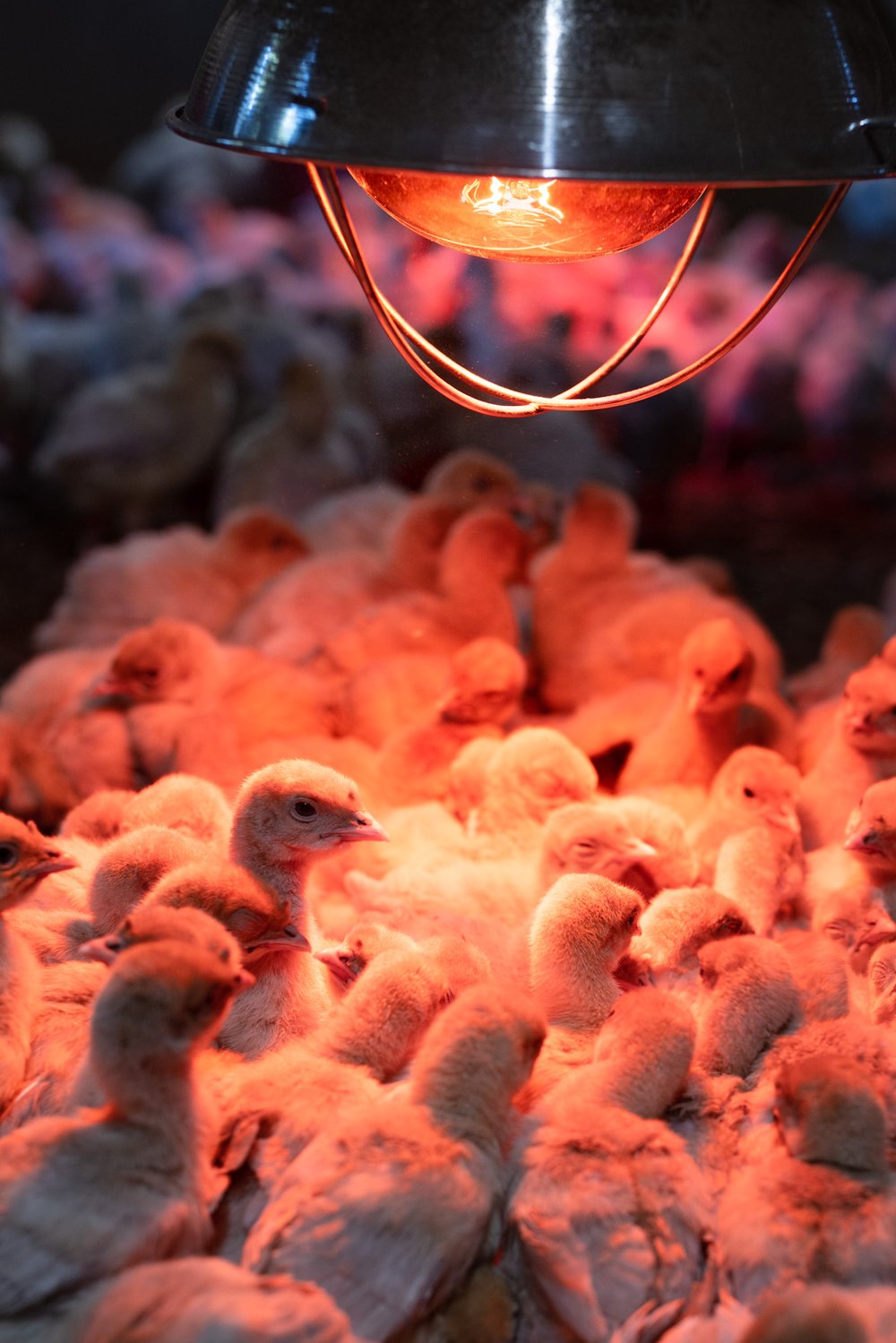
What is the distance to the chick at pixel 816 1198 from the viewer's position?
6.17 feet

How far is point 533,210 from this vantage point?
2.17 m

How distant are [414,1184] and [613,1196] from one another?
28cm

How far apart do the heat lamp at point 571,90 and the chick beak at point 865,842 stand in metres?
1.34

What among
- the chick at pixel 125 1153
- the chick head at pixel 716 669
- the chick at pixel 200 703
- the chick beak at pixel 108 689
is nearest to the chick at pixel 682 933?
the chick head at pixel 716 669

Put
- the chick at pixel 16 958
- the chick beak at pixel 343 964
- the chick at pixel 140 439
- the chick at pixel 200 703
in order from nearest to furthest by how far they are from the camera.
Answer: the chick at pixel 16 958 → the chick beak at pixel 343 964 → the chick at pixel 200 703 → the chick at pixel 140 439

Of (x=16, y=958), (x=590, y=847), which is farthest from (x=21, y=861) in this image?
(x=590, y=847)

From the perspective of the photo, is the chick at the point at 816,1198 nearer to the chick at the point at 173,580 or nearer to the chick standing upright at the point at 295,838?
the chick standing upright at the point at 295,838

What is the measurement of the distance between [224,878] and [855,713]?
1.54m

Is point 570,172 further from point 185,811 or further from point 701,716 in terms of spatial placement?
point 701,716

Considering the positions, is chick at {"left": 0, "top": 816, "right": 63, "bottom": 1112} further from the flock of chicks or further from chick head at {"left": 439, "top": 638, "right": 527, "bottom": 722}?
chick head at {"left": 439, "top": 638, "right": 527, "bottom": 722}

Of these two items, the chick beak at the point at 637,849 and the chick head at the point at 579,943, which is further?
the chick beak at the point at 637,849

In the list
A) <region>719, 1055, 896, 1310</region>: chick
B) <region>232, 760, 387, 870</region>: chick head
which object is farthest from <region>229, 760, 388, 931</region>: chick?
<region>719, 1055, 896, 1310</region>: chick

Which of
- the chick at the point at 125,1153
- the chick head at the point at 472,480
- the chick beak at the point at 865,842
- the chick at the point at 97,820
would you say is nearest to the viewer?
the chick at the point at 125,1153

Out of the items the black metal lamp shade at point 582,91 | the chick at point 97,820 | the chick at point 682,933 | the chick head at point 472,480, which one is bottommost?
the chick at point 97,820
